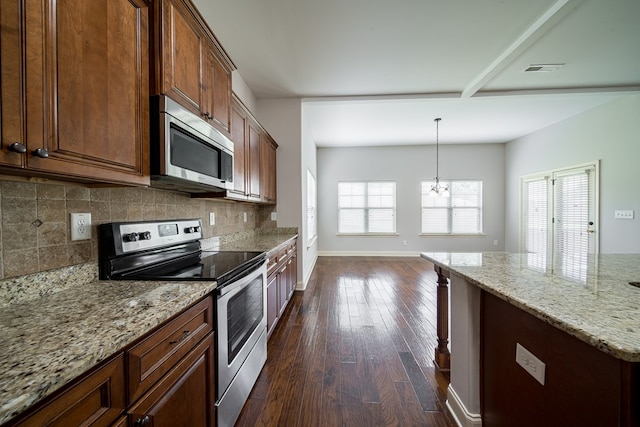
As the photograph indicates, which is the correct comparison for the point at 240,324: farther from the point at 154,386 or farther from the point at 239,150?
the point at 239,150

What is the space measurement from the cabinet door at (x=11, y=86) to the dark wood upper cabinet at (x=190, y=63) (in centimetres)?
50

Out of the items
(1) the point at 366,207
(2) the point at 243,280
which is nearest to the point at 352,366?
(2) the point at 243,280

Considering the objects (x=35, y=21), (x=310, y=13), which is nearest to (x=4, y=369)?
(x=35, y=21)

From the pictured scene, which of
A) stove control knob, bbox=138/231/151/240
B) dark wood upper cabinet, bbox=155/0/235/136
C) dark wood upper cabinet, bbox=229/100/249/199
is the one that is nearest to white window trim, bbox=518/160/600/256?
dark wood upper cabinet, bbox=229/100/249/199

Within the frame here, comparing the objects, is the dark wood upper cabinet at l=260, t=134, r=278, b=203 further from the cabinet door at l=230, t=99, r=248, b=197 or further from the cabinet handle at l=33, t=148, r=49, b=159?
the cabinet handle at l=33, t=148, r=49, b=159

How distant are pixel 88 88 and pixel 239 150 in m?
1.44

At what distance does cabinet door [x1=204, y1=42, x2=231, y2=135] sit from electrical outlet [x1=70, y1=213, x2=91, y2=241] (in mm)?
832

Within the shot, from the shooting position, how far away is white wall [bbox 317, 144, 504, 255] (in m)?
6.29

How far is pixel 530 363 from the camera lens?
930 mm

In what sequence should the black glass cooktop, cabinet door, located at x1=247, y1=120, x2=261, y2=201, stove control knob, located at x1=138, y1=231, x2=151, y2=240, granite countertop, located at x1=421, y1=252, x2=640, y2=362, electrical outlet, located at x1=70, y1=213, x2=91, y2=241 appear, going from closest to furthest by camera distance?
1. granite countertop, located at x1=421, y1=252, x2=640, y2=362
2. electrical outlet, located at x1=70, y1=213, x2=91, y2=241
3. the black glass cooktop
4. stove control knob, located at x1=138, y1=231, x2=151, y2=240
5. cabinet door, located at x1=247, y1=120, x2=261, y2=201

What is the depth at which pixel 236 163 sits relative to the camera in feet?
7.29

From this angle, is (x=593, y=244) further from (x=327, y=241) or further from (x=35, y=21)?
(x=35, y=21)

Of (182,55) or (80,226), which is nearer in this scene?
(80,226)

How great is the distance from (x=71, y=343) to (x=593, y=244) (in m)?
6.44
